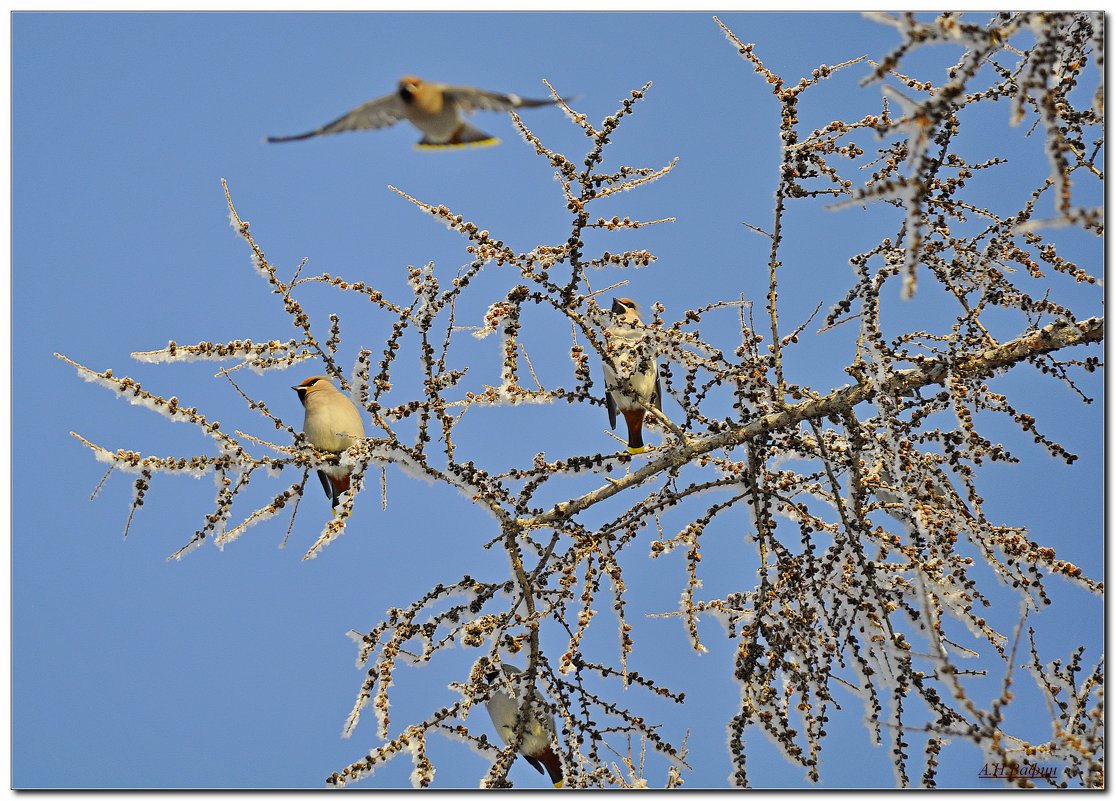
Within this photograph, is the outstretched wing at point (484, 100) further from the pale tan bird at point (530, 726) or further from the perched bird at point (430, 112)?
the pale tan bird at point (530, 726)

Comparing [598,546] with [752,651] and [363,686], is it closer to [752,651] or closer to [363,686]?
[752,651]

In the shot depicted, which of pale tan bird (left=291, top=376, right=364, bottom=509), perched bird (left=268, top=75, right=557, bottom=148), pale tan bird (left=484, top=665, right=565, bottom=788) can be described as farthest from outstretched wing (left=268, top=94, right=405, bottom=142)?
Result: pale tan bird (left=484, top=665, right=565, bottom=788)

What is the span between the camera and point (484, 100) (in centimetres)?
247

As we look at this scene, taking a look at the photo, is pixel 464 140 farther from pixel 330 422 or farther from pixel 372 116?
pixel 330 422

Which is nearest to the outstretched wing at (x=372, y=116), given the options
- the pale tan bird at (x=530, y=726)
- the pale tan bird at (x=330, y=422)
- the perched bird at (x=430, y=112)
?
the perched bird at (x=430, y=112)

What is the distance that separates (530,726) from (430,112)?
5.34ft

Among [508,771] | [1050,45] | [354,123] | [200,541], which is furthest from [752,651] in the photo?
[354,123]

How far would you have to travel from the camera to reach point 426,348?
8.21 ft

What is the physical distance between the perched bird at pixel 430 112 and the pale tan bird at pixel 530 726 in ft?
4.36

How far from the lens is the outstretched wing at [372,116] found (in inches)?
100

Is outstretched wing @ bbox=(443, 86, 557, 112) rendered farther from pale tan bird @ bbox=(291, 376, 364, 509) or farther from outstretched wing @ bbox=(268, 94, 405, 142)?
pale tan bird @ bbox=(291, 376, 364, 509)

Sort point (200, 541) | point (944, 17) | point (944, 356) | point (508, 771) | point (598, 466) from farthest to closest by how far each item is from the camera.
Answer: point (598, 466) → point (944, 356) → point (508, 771) → point (200, 541) → point (944, 17)

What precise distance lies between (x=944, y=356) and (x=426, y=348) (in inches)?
51.2

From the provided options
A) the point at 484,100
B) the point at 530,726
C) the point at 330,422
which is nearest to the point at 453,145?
the point at 484,100
